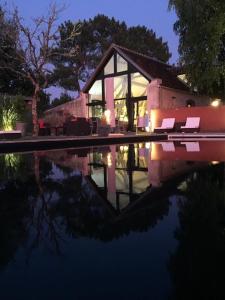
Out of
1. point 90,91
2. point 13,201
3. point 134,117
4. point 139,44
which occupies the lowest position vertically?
point 13,201

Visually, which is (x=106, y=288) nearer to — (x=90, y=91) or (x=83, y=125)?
(x=83, y=125)

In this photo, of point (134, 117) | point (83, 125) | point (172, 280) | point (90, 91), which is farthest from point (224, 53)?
point (172, 280)

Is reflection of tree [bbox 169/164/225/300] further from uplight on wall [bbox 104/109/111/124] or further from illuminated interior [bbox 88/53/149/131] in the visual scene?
illuminated interior [bbox 88/53/149/131]

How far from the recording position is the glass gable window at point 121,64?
80.2 ft

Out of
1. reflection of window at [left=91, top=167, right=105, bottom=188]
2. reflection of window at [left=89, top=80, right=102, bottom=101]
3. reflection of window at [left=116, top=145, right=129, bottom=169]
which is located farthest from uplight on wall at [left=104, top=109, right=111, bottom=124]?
reflection of window at [left=91, top=167, right=105, bottom=188]

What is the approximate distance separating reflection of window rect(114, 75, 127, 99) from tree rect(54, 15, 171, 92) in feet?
32.9

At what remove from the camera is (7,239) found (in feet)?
6.55

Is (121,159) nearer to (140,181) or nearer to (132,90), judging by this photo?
(140,181)

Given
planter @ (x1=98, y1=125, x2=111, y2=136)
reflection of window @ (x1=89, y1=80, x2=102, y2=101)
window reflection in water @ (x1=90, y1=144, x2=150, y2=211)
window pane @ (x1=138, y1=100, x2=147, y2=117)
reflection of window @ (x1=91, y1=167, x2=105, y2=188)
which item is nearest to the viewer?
window reflection in water @ (x1=90, y1=144, x2=150, y2=211)

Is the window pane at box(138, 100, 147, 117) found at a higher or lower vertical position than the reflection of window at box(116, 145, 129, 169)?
higher

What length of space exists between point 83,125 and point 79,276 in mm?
15235

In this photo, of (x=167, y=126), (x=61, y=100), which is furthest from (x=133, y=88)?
(x=61, y=100)

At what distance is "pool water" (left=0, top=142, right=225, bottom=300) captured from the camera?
1340 millimetres

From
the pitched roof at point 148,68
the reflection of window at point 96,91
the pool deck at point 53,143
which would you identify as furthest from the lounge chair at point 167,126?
the reflection of window at point 96,91
